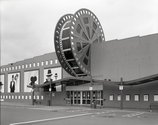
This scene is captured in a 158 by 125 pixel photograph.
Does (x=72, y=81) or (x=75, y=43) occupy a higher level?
(x=75, y=43)

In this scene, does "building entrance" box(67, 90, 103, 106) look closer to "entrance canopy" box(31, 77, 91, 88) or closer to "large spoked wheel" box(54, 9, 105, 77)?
"entrance canopy" box(31, 77, 91, 88)

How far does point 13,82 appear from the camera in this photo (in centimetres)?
6500

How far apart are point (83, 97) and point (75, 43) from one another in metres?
8.67

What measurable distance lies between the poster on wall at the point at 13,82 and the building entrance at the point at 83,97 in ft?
64.2

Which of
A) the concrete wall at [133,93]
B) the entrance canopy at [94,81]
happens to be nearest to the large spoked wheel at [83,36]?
the entrance canopy at [94,81]

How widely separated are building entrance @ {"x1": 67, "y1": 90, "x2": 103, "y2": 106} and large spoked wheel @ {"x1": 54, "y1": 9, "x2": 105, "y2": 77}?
320 cm

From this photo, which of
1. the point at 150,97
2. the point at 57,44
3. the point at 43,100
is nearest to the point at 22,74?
the point at 43,100

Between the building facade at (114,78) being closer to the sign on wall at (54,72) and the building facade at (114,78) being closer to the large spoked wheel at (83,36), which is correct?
the sign on wall at (54,72)

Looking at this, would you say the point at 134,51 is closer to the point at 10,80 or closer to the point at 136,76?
the point at 136,76

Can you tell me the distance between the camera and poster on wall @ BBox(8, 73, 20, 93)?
63.4m

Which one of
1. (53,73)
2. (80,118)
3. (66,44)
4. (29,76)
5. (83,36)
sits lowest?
(80,118)

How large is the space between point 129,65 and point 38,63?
22525 millimetres

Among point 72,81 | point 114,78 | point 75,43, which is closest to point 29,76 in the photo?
point 72,81

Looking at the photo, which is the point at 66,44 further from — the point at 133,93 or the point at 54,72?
the point at 133,93
